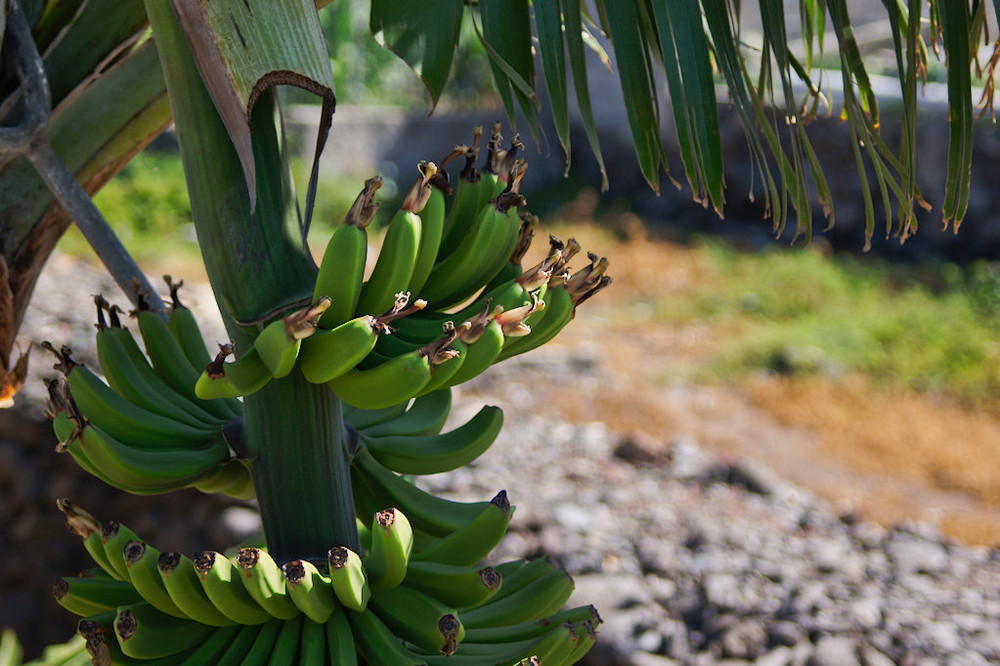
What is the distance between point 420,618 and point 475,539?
118mm

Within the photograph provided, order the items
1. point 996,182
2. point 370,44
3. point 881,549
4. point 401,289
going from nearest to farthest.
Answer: point 401,289 → point 881,549 → point 996,182 → point 370,44

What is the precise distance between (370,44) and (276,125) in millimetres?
7828

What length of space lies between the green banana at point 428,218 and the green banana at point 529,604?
0.44m

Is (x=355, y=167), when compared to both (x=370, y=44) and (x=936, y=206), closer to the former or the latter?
(x=370, y=44)

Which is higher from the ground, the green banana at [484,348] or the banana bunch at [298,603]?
the green banana at [484,348]

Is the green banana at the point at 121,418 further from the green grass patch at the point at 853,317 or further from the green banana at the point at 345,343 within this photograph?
the green grass patch at the point at 853,317

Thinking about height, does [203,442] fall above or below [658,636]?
above

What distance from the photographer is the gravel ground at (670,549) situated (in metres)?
2.82

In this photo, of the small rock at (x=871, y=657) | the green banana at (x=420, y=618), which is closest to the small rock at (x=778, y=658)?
the small rock at (x=871, y=657)

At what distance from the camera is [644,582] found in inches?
124

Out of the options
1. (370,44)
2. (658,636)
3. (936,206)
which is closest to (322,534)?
(658,636)

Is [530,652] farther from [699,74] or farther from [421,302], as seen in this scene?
[699,74]

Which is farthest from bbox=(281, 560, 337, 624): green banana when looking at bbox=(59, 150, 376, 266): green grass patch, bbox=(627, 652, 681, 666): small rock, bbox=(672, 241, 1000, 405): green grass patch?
bbox=(59, 150, 376, 266): green grass patch

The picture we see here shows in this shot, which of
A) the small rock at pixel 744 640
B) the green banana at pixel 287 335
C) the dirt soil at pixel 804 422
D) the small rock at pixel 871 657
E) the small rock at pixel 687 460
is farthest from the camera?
the dirt soil at pixel 804 422
